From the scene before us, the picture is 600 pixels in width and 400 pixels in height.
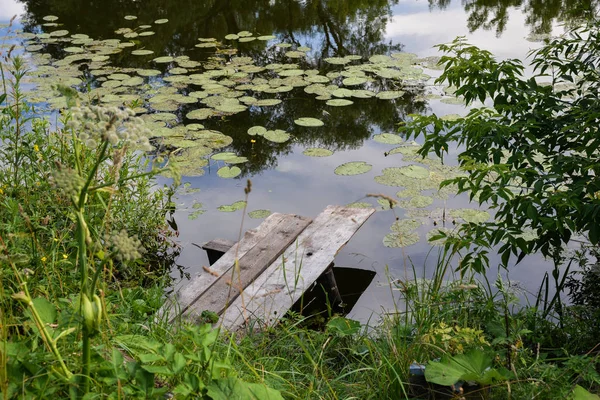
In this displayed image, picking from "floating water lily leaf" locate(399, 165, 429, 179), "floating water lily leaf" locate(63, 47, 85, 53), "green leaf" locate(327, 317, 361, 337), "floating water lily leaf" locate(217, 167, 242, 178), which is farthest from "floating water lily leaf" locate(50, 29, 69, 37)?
"green leaf" locate(327, 317, 361, 337)

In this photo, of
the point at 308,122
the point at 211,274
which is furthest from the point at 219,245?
the point at 308,122

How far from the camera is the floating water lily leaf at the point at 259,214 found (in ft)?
11.3

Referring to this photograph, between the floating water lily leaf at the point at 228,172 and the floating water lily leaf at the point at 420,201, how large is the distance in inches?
44.9

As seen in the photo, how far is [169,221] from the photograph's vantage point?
3441mm

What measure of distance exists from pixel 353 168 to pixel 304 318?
1.84 metres

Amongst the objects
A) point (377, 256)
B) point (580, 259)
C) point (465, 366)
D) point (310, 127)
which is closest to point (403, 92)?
point (310, 127)

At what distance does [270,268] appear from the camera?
9.04 ft

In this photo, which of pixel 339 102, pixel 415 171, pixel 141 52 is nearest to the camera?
pixel 415 171

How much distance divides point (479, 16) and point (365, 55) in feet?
6.33

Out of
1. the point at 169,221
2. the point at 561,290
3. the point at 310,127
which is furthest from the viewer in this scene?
the point at 310,127

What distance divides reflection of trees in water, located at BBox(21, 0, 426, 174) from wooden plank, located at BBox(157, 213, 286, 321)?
3.05 feet

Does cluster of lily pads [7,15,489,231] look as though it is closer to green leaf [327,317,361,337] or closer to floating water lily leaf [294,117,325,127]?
floating water lily leaf [294,117,325,127]

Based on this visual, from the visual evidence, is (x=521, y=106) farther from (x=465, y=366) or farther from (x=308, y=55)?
(x=308, y=55)

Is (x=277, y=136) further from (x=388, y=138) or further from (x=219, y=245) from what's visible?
(x=219, y=245)
